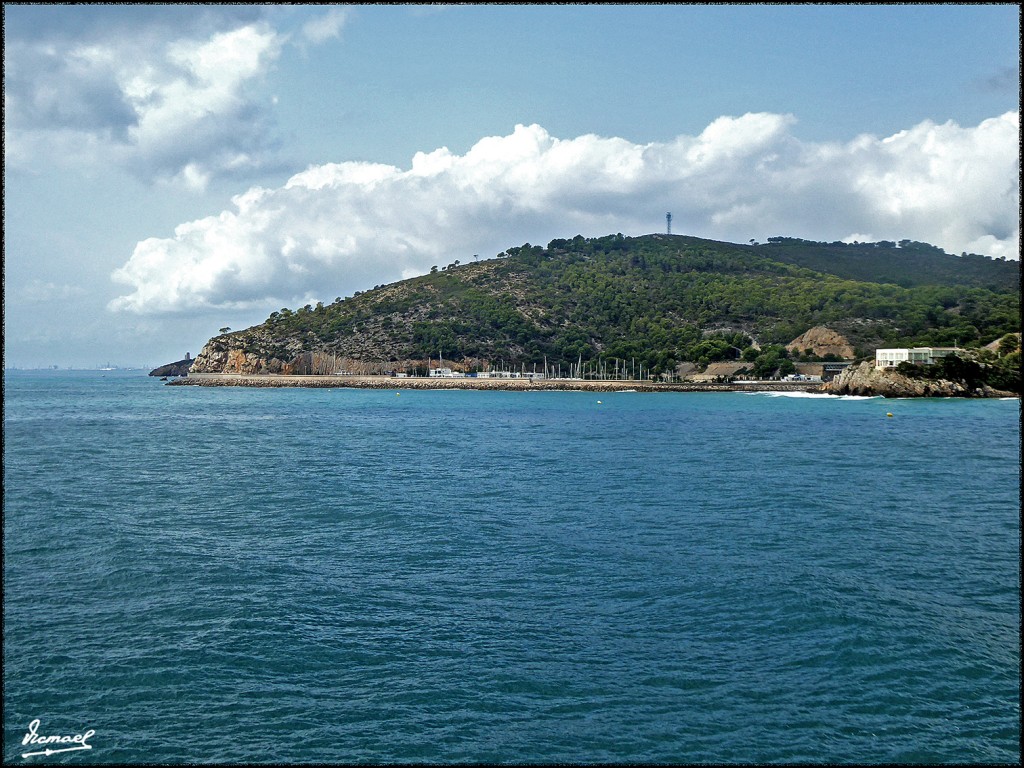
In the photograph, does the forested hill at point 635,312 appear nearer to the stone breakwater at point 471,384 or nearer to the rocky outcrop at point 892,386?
the stone breakwater at point 471,384

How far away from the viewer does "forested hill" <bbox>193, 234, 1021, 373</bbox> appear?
11962 centimetres

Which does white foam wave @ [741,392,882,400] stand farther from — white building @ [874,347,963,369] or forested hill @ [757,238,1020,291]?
forested hill @ [757,238,1020,291]

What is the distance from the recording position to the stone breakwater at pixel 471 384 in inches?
3989

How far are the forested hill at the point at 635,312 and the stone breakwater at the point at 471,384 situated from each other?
33.1 feet

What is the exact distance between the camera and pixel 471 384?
115 metres

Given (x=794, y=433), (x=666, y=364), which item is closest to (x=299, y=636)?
(x=794, y=433)

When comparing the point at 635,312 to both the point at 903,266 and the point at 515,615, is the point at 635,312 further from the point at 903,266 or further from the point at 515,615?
the point at 515,615

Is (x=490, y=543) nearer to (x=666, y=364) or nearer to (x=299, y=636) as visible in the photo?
(x=299, y=636)

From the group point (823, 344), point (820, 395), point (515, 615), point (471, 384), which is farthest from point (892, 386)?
point (515, 615)

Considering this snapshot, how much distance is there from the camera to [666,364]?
116438 mm

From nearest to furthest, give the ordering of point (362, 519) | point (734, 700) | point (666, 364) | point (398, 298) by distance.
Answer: point (734, 700)
point (362, 519)
point (666, 364)
point (398, 298)

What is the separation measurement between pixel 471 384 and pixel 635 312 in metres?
46.9

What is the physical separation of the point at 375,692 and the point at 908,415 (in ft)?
190

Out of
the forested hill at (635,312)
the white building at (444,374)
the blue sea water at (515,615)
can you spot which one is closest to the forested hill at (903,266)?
the forested hill at (635,312)
